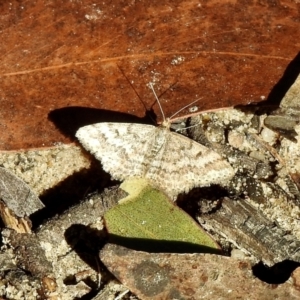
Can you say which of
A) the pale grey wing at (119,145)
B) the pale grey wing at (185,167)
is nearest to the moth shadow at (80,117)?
the pale grey wing at (119,145)

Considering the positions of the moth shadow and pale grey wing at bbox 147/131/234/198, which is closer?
the moth shadow

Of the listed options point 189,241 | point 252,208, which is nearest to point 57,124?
point 189,241

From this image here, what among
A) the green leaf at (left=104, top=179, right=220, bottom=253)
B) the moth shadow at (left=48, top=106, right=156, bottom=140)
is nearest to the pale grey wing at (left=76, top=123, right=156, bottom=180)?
the moth shadow at (left=48, top=106, right=156, bottom=140)

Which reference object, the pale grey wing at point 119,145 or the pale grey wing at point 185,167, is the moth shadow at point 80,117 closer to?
the pale grey wing at point 119,145

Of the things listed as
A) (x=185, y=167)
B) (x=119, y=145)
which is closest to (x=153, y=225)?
(x=185, y=167)

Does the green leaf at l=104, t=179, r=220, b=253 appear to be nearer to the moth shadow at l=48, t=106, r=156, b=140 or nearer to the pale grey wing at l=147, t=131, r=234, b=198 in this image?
the pale grey wing at l=147, t=131, r=234, b=198

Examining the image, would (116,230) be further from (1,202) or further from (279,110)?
(279,110)
